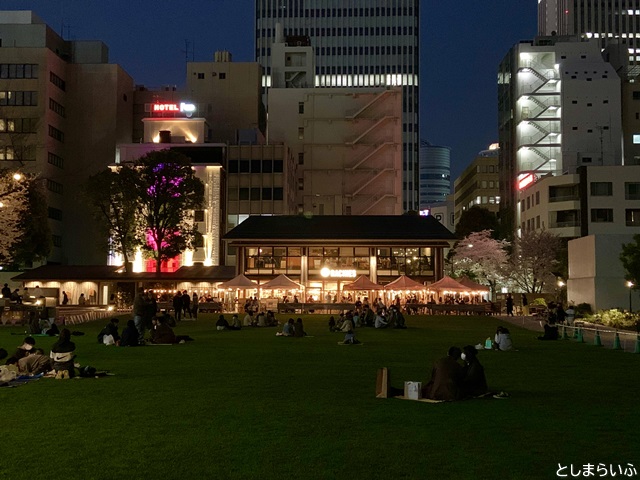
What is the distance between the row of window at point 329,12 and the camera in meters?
163

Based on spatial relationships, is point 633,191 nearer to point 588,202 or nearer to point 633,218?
point 633,218

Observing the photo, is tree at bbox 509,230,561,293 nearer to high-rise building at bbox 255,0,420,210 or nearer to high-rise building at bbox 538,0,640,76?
high-rise building at bbox 255,0,420,210

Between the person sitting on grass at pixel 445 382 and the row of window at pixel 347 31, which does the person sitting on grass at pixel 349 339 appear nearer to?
the person sitting on grass at pixel 445 382

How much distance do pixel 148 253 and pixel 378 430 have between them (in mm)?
63060

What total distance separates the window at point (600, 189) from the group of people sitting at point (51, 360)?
7494 centimetres

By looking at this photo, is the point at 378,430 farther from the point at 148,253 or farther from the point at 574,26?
the point at 574,26

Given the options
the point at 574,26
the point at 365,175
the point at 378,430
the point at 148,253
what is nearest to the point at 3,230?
the point at 148,253

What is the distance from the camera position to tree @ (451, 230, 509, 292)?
91.3 metres

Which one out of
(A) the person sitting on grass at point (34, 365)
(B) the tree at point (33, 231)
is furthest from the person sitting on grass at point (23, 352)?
(B) the tree at point (33, 231)

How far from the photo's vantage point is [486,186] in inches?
5645

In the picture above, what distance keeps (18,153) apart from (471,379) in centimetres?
8386

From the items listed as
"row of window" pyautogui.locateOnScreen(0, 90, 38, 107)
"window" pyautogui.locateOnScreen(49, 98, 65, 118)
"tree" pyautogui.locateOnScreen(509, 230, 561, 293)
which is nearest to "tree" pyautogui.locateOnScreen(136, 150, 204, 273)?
"row of window" pyautogui.locateOnScreen(0, 90, 38, 107)

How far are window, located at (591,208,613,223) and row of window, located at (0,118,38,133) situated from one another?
62.0 m

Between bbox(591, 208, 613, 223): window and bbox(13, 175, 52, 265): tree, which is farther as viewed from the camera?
bbox(591, 208, 613, 223): window
